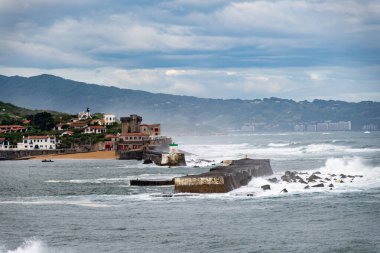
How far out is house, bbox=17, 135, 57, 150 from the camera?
154875 millimetres

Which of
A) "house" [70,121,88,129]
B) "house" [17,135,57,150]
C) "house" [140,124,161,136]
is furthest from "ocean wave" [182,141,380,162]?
"house" [70,121,88,129]

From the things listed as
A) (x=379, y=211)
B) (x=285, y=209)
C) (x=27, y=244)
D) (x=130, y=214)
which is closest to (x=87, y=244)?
(x=27, y=244)

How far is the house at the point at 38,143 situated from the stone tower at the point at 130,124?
1448cm

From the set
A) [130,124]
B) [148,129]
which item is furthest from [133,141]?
[148,129]

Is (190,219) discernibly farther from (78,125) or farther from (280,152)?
(78,125)

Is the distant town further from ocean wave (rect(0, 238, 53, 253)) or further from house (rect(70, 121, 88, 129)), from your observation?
ocean wave (rect(0, 238, 53, 253))

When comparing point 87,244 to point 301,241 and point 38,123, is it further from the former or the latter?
point 38,123

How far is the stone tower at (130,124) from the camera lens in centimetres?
15250

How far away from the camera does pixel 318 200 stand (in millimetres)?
52219

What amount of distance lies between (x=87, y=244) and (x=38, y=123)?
145 meters

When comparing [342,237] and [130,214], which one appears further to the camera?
[130,214]

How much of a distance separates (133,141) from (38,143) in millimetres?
24353

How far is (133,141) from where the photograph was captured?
5581 inches

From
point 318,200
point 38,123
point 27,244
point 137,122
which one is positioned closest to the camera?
point 27,244
